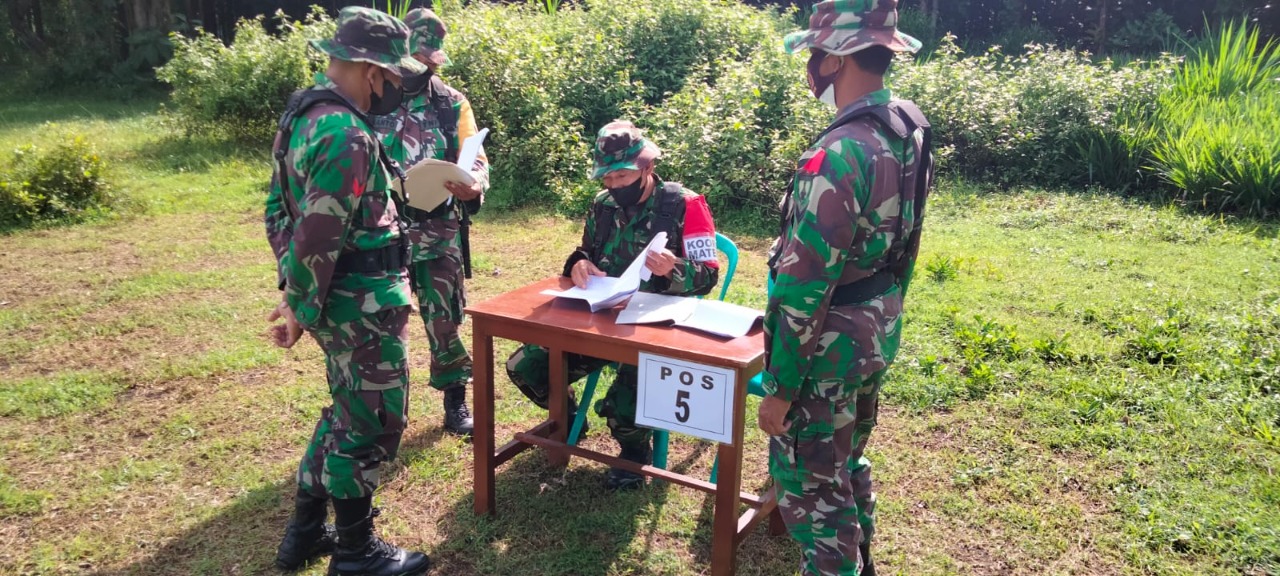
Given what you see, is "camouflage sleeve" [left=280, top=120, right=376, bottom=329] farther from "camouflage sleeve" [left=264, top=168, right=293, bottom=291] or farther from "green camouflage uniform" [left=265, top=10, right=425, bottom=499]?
"camouflage sleeve" [left=264, top=168, right=293, bottom=291]

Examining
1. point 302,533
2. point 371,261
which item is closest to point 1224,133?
point 371,261

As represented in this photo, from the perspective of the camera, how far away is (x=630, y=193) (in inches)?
134

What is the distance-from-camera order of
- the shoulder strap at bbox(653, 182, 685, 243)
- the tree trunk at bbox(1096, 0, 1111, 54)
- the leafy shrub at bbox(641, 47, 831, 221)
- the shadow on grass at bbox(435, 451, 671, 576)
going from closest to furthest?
the shadow on grass at bbox(435, 451, 671, 576) → the shoulder strap at bbox(653, 182, 685, 243) → the leafy shrub at bbox(641, 47, 831, 221) → the tree trunk at bbox(1096, 0, 1111, 54)

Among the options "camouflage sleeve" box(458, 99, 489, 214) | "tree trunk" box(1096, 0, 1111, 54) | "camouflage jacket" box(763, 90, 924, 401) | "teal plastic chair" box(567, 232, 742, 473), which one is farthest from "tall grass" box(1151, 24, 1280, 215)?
"tree trunk" box(1096, 0, 1111, 54)

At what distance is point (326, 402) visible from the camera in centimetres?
448

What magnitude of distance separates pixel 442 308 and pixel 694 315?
1.49m

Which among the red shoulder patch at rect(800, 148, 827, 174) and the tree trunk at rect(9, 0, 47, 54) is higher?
the tree trunk at rect(9, 0, 47, 54)

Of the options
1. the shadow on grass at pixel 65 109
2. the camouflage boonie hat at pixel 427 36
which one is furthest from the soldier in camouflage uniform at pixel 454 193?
the shadow on grass at pixel 65 109

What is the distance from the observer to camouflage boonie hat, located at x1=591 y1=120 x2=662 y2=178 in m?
3.24

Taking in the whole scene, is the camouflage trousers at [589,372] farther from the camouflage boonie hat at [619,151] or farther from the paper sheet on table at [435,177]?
the camouflage boonie hat at [619,151]

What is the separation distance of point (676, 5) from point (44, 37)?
16289mm

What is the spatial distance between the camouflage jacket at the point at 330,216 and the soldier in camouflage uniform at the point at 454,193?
906 mm

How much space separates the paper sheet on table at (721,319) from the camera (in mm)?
2896

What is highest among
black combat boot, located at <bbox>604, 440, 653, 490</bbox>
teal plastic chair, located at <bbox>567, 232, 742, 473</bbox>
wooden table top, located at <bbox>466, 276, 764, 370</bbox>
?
wooden table top, located at <bbox>466, 276, 764, 370</bbox>
